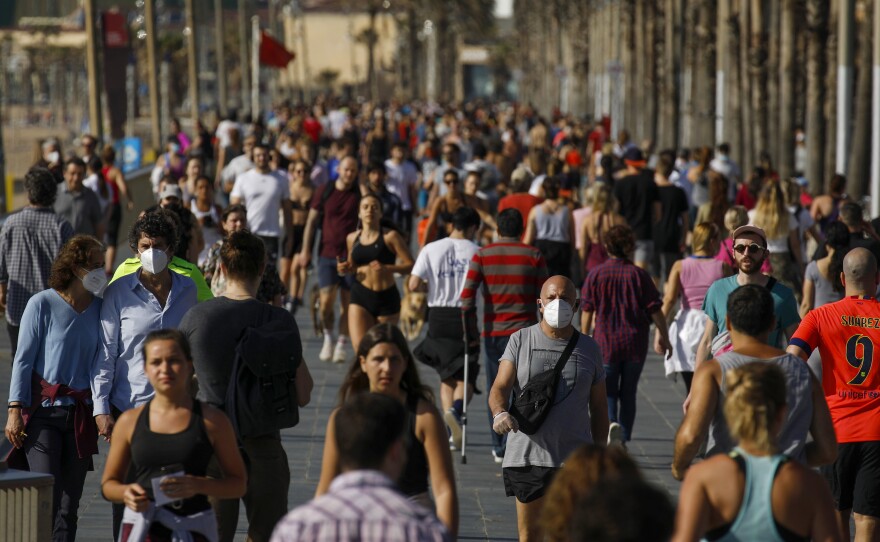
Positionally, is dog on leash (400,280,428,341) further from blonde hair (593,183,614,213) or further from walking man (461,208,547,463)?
walking man (461,208,547,463)

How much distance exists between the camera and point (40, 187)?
9.74m

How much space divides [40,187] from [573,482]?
20.2ft

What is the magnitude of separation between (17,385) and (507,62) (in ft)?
553

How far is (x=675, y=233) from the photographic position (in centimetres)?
1739

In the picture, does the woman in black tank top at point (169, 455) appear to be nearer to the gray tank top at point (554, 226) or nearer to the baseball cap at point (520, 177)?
the gray tank top at point (554, 226)

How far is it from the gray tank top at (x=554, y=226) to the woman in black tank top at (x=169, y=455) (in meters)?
8.37

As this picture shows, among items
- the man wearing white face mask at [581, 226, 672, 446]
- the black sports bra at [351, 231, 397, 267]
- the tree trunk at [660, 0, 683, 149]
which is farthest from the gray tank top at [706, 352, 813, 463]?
the tree trunk at [660, 0, 683, 149]

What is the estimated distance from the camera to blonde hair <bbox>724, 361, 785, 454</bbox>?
4.94m

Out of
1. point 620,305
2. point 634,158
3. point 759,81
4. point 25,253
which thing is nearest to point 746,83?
point 759,81

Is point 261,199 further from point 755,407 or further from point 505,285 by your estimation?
point 755,407

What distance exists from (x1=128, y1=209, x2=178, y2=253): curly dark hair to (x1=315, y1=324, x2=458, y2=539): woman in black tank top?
2.16 m

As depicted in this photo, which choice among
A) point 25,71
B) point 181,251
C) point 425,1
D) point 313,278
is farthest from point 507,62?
point 181,251

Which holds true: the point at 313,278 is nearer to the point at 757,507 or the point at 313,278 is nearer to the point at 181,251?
the point at 181,251

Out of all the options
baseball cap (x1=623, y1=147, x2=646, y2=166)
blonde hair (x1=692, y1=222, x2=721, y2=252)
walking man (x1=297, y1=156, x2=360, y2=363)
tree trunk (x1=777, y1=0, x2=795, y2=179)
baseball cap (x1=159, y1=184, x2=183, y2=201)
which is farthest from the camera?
tree trunk (x1=777, y1=0, x2=795, y2=179)
